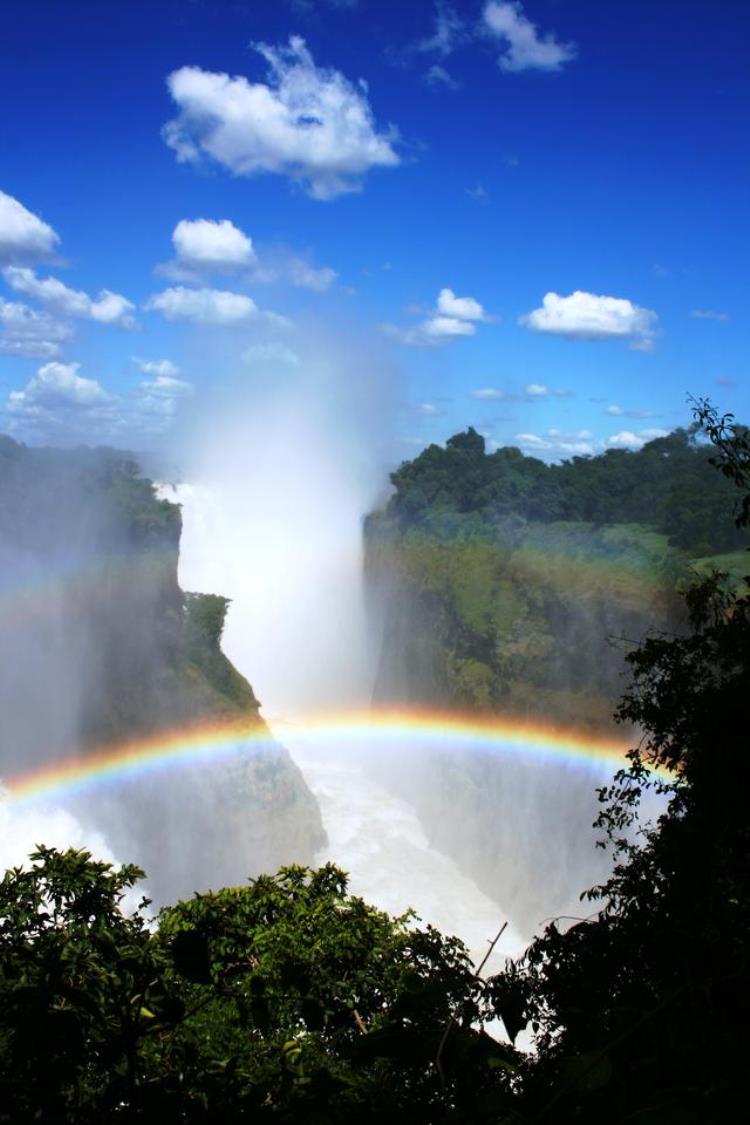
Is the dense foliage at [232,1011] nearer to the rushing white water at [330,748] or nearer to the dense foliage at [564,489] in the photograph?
the rushing white water at [330,748]

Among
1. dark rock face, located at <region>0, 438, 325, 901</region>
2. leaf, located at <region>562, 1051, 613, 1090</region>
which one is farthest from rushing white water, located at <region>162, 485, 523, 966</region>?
leaf, located at <region>562, 1051, 613, 1090</region>

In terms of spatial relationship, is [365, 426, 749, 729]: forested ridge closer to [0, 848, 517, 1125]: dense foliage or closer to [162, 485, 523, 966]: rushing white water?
[162, 485, 523, 966]: rushing white water

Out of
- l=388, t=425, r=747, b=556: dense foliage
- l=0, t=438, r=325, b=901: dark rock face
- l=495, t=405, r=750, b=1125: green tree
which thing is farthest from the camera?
l=388, t=425, r=747, b=556: dense foliage

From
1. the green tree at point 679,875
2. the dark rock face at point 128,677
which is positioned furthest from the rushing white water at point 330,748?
the green tree at point 679,875

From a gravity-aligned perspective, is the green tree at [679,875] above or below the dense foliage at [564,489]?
below

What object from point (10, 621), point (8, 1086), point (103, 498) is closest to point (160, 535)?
point (103, 498)

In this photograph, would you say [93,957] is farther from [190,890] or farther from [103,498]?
[103,498]
